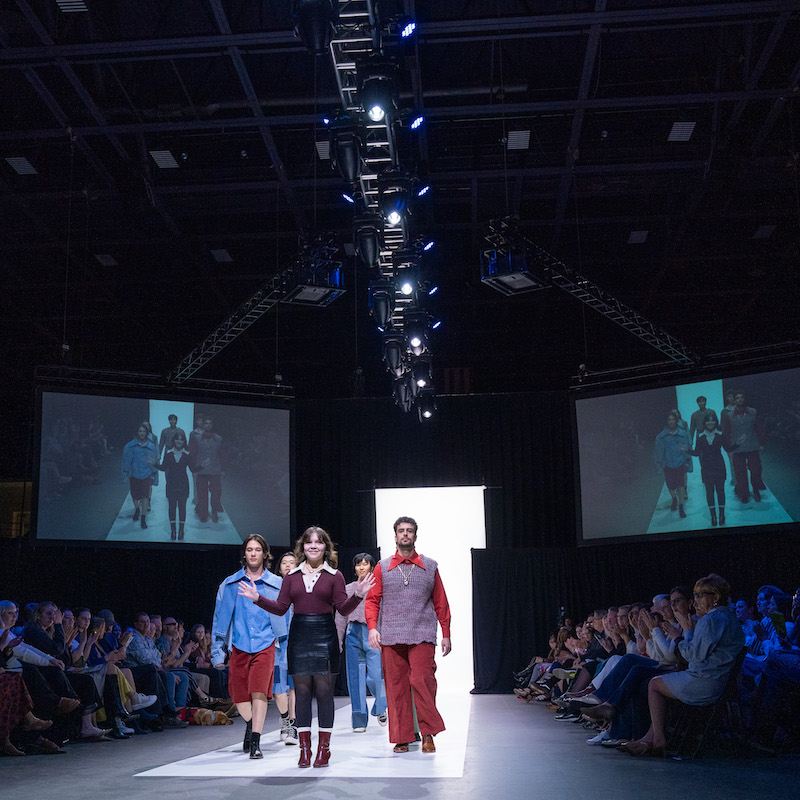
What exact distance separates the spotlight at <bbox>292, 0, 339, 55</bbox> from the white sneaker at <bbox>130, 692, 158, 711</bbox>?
5.35 metres

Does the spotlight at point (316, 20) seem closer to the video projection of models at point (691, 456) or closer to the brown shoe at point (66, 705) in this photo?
the brown shoe at point (66, 705)

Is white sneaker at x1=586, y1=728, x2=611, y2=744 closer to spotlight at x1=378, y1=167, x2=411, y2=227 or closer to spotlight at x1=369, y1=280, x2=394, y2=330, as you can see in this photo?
spotlight at x1=378, y1=167, x2=411, y2=227

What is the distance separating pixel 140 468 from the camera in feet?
35.4

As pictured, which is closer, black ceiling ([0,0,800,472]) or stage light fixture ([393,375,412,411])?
black ceiling ([0,0,800,472])

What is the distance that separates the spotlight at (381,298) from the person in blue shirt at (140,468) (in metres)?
3.45

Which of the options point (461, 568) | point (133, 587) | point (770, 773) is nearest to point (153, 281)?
point (133, 587)

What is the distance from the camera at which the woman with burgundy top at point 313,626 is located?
4887mm

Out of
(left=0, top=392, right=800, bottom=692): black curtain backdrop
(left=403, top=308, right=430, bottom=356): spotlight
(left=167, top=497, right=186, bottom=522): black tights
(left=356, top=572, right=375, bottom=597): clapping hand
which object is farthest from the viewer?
(left=0, top=392, right=800, bottom=692): black curtain backdrop

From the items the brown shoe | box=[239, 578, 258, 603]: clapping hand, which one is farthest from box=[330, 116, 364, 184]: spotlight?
the brown shoe

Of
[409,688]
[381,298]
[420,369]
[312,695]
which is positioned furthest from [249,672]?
[420,369]

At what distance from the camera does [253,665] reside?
5.30m

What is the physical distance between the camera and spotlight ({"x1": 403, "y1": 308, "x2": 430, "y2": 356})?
995 cm

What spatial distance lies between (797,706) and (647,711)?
0.91m

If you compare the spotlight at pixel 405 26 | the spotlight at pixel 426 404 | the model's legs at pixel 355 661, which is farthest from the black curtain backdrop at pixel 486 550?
the spotlight at pixel 405 26
